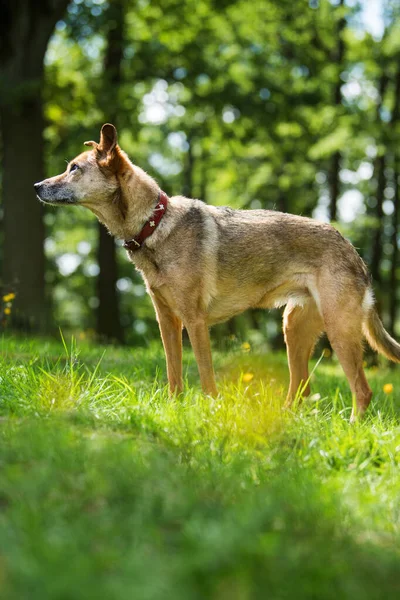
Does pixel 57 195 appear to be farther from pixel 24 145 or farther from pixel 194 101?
pixel 194 101

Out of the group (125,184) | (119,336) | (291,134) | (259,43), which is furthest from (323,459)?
(259,43)

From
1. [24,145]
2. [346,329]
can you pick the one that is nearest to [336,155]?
[24,145]

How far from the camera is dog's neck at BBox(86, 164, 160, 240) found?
19.1 ft

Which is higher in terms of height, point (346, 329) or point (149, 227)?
point (149, 227)

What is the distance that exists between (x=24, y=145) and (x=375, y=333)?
8514 mm

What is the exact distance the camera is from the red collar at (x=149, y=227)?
5.77 m

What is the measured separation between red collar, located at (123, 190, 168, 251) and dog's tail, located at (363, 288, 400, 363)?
212 centimetres

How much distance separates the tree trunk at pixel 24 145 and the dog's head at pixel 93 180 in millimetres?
6121

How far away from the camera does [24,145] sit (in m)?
12.3

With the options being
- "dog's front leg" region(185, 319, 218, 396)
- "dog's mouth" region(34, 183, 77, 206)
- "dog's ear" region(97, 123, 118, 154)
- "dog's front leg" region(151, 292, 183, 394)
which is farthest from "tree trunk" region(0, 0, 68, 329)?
"dog's front leg" region(185, 319, 218, 396)

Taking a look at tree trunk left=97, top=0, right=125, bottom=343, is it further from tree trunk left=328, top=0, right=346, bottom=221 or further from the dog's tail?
the dog's tail

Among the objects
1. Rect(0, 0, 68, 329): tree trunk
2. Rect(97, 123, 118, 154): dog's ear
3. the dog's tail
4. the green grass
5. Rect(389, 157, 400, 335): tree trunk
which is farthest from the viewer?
Rect(389, 157, 400, 335): tree trunk

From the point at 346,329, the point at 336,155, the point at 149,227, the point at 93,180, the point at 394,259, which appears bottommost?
the point at 394,259

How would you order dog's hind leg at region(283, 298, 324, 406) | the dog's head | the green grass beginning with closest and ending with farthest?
the green grass
the dog's head
dog's hind leg at region(283, 298, 324, 406)
